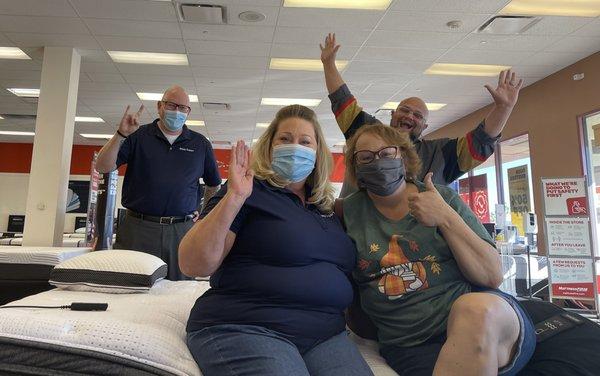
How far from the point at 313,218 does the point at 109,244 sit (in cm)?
425

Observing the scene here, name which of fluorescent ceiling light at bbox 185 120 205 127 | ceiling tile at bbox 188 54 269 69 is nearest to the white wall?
fluorescent ceiling light at bbox 185 120 205 127

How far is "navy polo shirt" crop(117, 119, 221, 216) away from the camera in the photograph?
2.39 m

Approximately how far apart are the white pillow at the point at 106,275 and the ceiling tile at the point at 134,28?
3555 mm

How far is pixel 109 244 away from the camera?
489 centimetres

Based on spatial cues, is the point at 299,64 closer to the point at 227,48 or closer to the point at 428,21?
the point at 227,48

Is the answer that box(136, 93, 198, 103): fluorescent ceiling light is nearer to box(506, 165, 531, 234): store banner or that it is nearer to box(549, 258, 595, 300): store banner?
box(506, 165, 531, 234): store banner

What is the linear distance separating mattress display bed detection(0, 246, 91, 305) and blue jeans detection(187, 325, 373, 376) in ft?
5.58

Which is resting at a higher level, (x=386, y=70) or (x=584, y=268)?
(x=386, y=70)

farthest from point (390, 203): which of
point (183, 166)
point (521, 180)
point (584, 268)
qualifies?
point (521, 180)

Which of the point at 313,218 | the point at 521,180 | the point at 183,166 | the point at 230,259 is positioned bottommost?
the point at 230,259

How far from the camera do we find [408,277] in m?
1.30

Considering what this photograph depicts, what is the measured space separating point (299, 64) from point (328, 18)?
56.7 inches

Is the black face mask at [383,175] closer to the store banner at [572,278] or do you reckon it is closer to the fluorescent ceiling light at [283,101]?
the store banner at [572,278]

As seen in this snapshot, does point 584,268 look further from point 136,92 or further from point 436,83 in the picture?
point 136,92
